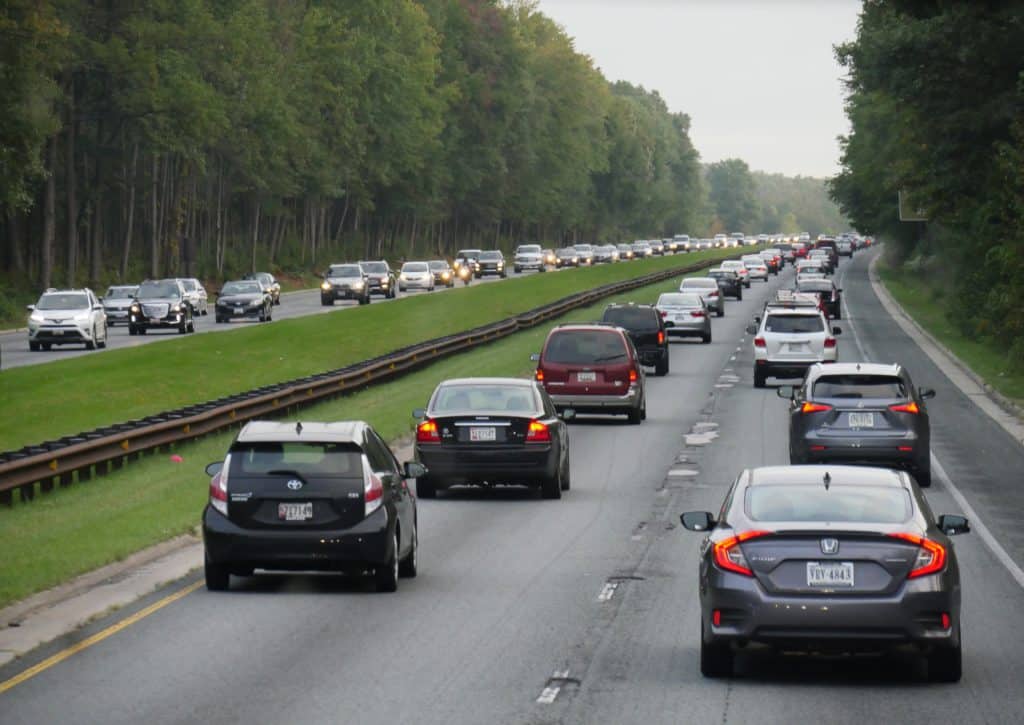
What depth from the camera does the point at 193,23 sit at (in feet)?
290

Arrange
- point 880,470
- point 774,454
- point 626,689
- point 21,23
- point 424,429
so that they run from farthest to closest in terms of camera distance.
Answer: point 21,23 → point 774,454 → point 424,429 → point 880,470 → point 626,689

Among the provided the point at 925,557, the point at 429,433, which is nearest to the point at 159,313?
the point at 429,433

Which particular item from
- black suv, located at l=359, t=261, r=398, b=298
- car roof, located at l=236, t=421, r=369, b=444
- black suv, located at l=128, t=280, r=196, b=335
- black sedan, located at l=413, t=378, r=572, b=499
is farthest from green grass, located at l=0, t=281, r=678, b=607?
black suv, located at l=359, t=261, r=398, b=298

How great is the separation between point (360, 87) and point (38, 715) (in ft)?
382

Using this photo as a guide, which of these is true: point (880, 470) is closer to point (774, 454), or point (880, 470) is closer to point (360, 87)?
point (774, 454)

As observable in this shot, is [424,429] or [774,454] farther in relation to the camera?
[774,454]

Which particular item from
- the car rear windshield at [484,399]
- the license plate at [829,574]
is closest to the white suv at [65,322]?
the car rear windshield at [484,399]

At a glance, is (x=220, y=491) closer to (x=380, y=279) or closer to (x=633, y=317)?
(x=633, y=317)

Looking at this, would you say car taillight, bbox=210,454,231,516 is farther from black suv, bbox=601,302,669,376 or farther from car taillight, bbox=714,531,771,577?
black suv, bbox=601,302,669,376

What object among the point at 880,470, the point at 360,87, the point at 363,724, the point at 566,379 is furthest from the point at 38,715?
the point at 360,87

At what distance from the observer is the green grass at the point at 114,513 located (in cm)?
1788

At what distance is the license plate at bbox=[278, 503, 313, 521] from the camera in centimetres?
1641

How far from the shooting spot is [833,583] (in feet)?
39.5

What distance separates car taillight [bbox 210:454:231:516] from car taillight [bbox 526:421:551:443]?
8.03m
